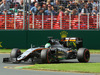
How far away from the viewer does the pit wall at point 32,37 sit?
30.1 meters

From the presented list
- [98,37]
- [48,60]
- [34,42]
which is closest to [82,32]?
[98,37]

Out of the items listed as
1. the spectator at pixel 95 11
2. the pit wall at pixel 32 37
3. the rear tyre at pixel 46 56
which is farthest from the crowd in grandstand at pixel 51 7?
the rear tyre at pixel 46 56

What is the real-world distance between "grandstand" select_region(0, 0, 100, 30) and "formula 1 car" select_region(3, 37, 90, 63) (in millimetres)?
9667

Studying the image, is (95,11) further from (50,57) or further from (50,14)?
(50,57)

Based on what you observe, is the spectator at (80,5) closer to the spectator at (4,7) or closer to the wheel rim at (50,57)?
the spectator at (4,7)

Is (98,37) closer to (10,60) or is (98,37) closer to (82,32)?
(82,32)

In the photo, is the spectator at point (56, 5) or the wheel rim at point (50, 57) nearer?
the wheel rim at point (50, 57)

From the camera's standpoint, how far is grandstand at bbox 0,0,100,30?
1128 inches

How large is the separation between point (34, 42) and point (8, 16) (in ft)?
10.5

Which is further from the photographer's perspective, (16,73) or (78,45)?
(78,45)

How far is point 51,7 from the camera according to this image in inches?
1123

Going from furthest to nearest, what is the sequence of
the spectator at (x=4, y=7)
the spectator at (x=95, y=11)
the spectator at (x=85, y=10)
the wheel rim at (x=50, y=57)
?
the spectator at (x=95, y=11) → the spectator at (x=85, y=10) → the spectator at (x=4, y=7) → the wheel rim at (x=50, y=57)

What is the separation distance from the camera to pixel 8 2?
2877cm

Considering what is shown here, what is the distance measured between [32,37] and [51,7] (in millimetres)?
3265
